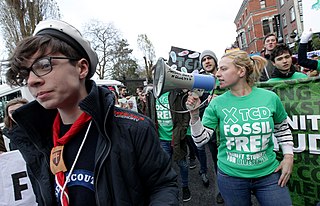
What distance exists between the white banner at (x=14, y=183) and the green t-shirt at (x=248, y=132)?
58.8 inches

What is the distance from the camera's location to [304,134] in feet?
8.37

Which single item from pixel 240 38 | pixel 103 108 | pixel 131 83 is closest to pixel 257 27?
pixel 240 38

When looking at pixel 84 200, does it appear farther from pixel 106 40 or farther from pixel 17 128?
pixel 106 40

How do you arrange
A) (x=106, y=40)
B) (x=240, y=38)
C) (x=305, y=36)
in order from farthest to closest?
1. (x=240, y=38)
2. (x=106, y=40)
3. (x=305, y=36)

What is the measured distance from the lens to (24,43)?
1.11 meters

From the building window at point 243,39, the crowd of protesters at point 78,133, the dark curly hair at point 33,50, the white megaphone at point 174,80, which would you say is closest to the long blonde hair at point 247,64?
the white megaphone at point 174,80

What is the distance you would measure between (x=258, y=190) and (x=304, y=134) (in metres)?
0.89

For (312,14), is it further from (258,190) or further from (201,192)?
(258,190)

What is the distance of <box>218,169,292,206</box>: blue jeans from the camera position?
6.30ft

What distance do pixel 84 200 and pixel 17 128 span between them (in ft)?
1.55

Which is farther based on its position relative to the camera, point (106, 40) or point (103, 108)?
point (106, 40)

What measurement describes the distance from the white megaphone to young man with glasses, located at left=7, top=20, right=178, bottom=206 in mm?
559

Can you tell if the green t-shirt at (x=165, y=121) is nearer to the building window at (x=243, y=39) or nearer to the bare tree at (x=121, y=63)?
the bare tree at (x=121, y=63)

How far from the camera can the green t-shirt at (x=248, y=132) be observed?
1.98 meters
